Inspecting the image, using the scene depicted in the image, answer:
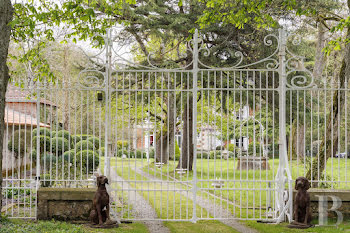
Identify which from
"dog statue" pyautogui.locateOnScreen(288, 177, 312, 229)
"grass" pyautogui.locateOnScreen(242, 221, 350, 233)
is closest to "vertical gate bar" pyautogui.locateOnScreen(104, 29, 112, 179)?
"grass" pyautogui.locateOnScreen(242, 221, 350, 233)

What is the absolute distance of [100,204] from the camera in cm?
755

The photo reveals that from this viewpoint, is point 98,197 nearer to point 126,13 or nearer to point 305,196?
point 305,196

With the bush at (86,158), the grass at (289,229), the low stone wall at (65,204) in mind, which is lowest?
the grass at (289,229)

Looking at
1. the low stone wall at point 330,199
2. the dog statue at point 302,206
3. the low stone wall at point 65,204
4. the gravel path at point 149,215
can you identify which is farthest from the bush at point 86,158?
the low stone wall at point 330,199

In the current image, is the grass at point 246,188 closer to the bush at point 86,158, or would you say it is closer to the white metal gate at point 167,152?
the white metal gate at point 167,152

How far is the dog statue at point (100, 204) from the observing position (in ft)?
24.7

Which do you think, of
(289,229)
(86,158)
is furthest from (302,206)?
(86,158)

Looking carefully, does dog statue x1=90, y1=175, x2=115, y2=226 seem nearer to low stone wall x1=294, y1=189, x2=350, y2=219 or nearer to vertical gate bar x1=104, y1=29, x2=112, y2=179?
Answer: vertical gate bar x1=104, y1=29, x2=112, y2=179

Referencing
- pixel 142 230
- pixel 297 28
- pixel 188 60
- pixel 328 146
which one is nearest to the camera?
pixel 142 230

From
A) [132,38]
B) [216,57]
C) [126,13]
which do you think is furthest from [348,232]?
[132,38]

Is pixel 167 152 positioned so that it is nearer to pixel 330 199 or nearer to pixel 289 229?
pixel 289 229

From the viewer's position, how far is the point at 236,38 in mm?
17578

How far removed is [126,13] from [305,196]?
11852 millimetres

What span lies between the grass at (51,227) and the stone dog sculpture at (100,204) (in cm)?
20
